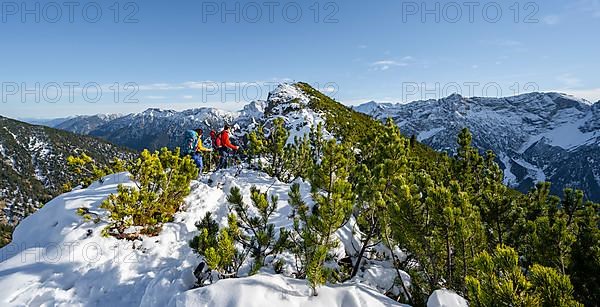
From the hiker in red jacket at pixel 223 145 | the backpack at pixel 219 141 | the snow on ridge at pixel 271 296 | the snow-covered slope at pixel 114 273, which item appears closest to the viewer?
the snow on ridge at pixel 271 296

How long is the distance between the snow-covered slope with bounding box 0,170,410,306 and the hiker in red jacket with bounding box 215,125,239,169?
6.45m

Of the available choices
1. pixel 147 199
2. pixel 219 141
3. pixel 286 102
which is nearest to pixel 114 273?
pixel 147 199

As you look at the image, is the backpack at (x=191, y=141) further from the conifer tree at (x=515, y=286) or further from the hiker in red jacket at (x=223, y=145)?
the conifer tree at (x=515, y=286)

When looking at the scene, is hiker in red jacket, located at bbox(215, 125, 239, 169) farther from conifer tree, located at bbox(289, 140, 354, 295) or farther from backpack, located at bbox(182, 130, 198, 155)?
conifer tree, located at bbox(289, 140, 354, 295)

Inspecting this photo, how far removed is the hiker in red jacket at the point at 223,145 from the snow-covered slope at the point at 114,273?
21.2 ft

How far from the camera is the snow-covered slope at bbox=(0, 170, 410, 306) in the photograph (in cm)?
532

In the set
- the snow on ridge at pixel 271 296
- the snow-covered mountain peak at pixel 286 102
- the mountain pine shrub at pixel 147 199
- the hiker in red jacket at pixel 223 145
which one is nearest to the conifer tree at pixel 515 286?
Result: the snow on ridge at pixel 271 296

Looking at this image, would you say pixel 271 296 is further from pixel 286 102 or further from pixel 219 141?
pixel 286 102

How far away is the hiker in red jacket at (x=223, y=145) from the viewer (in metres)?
16.0

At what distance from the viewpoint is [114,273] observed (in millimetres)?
→ 7055

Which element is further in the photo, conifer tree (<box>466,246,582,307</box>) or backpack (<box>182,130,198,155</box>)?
backpack (<box>182,130,198,155</box>)

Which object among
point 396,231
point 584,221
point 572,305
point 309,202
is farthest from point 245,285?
point 584,221

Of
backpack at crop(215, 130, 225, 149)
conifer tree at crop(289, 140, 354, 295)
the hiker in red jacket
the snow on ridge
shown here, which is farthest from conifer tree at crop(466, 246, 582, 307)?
backpack at crop(215, 130, 225, 149)

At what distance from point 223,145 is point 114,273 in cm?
962
